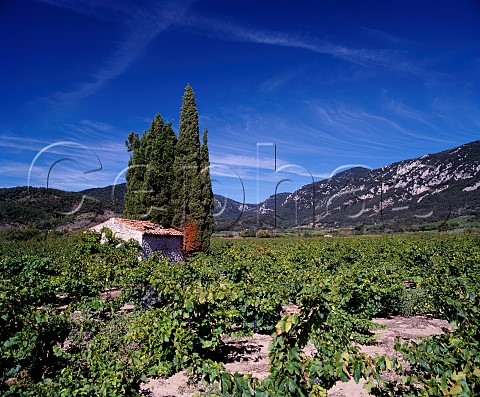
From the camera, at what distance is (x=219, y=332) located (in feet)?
20.4

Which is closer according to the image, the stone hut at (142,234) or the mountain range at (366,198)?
the stone hut at (142,234)

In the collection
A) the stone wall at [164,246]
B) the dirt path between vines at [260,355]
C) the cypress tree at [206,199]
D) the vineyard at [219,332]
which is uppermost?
the cypress tree at [206,199]

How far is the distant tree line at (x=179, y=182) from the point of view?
23.4 meters

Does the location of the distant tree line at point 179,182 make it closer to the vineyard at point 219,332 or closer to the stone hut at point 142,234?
the stone hut at point 142,234

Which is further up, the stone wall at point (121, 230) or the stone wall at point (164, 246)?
the stone wall at point (121, 230)

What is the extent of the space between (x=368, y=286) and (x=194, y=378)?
5202 mm

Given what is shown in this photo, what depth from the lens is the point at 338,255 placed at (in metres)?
18.1

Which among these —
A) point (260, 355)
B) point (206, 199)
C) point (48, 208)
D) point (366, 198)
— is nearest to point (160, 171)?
point (206, 199)

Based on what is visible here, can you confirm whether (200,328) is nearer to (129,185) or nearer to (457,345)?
(457,345)

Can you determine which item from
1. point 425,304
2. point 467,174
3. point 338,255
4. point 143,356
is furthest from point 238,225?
point 143,356

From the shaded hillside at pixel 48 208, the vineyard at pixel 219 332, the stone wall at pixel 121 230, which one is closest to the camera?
the vineyard at pixel 219 332

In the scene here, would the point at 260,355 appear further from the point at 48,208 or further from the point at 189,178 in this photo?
the point at 48,208

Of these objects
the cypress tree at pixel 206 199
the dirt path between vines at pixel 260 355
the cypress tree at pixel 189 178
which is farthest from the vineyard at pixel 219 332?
the cypress tree at pixel 206 199

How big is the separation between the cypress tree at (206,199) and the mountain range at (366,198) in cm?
2896
